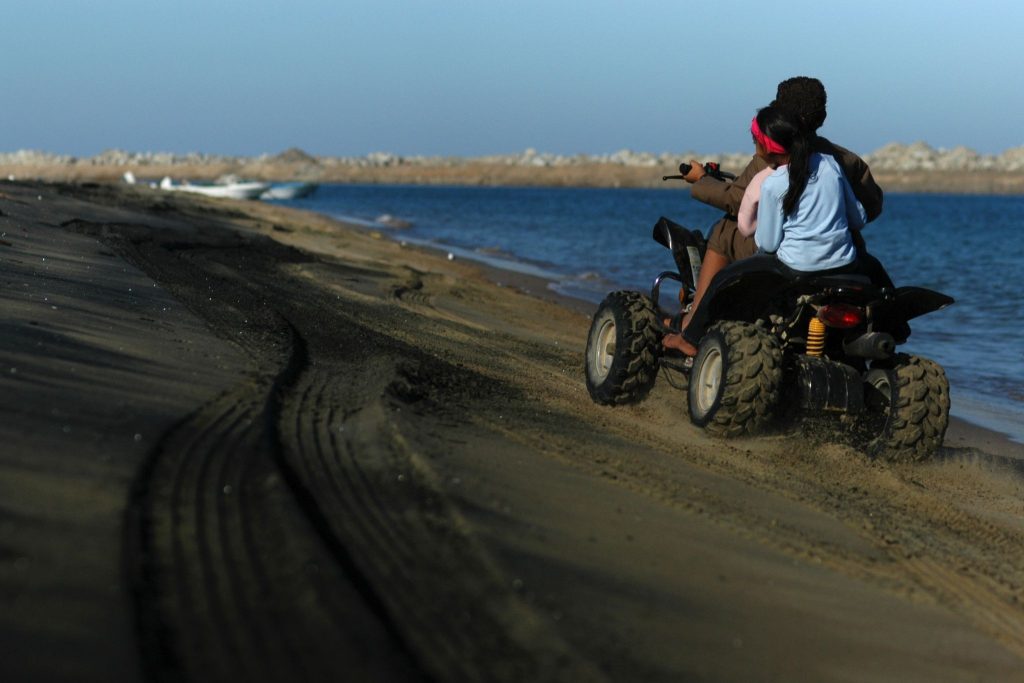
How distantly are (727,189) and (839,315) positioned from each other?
1059mm

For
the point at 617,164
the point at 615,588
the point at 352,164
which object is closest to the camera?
the point at 615,588

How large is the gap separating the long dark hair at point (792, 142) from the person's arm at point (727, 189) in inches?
15.2

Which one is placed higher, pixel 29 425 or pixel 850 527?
pixel 29 425

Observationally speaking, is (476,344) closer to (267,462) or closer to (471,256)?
(267,462)

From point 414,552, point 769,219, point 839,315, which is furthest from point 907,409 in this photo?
point 414,552

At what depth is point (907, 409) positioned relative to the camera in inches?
232

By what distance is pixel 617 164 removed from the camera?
144 m

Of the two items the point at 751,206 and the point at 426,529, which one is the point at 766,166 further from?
the point at 426,529

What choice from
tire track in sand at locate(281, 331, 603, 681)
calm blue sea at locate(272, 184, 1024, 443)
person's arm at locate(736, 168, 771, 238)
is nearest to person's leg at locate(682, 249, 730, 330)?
person's arm at locate(736, 168, 771, 238)

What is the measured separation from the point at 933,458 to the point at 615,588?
12.0 feet

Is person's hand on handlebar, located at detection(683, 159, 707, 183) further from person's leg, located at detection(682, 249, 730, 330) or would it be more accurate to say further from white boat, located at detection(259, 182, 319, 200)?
white boat, located at detection(259, 182, 319, 200)

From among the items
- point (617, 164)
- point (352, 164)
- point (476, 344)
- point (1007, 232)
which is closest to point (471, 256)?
point (476, 344)

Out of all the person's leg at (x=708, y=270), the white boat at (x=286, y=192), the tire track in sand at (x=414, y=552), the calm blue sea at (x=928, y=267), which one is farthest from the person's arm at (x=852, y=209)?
the white boat at (x=286, y=192)

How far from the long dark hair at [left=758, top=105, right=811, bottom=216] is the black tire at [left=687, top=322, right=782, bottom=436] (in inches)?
25.7
